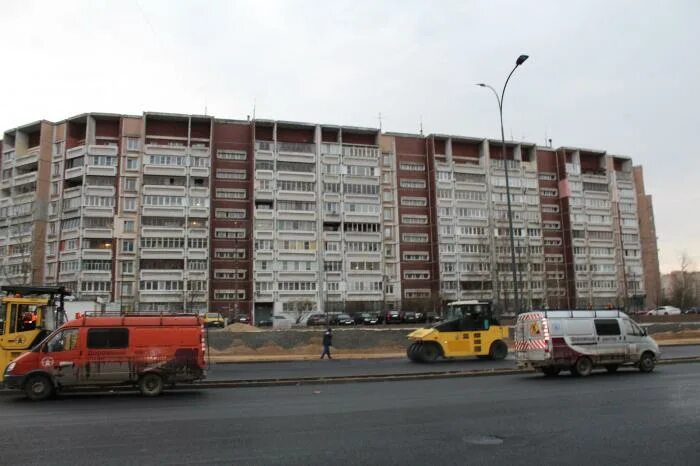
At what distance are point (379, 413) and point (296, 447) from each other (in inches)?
131

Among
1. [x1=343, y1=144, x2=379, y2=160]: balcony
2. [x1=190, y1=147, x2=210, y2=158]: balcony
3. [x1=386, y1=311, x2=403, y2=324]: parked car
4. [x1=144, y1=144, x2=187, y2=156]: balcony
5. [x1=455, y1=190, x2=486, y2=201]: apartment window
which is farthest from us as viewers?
[x1=455, y1=190, x2=486, y2=201]: apartment window

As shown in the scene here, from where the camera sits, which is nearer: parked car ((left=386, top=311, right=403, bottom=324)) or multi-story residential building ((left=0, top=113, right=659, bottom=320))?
parked car ((left=386, top=311, right=403, bottom=324))

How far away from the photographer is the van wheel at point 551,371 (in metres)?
17.9

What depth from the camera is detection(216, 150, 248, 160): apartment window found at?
83062 millimetres

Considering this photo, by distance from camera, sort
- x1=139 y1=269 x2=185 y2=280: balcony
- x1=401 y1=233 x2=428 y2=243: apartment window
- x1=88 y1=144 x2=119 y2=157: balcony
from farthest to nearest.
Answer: x1=401 y1=233 x2=428 y2=243: apartment window, x1=88 y1=144 x2=119 y2=157: balcony, x1=139 y1=269 x2=185 y2=280: balcony

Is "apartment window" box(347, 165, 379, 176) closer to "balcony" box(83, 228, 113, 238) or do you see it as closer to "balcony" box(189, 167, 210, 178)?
"balcony" box(189, 167, 210, 178)

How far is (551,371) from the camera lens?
59.4 ft

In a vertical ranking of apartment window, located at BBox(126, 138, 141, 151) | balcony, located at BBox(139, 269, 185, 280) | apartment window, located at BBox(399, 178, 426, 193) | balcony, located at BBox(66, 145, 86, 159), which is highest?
apartment window, located at BBox(126, 138, 141, 151)

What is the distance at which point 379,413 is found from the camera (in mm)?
11039

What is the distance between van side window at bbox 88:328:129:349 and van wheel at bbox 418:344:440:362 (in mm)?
13961

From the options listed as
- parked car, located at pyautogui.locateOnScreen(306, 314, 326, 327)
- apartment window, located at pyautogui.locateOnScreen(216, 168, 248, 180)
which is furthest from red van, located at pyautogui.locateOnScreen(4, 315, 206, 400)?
apartment window, located at pyautogui.locateOnScreen(216, 168, 248, 180)

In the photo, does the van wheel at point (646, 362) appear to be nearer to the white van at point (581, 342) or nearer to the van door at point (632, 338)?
the white van at point (581, 342)

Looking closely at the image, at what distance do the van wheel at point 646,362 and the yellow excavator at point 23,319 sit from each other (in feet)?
63.7

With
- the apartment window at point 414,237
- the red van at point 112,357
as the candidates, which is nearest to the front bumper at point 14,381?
the red van at point 112,357
